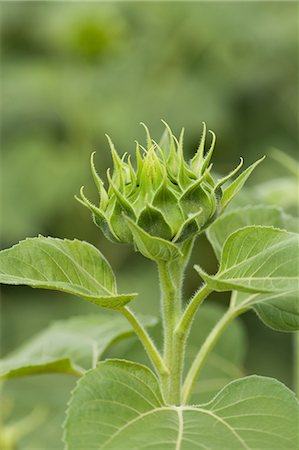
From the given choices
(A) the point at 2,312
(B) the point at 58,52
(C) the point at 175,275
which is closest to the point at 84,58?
(B) the point at 58,52

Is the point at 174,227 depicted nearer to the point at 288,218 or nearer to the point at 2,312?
the point at 288,218

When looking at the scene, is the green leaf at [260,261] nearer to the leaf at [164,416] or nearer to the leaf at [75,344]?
the leaf at [164,416]

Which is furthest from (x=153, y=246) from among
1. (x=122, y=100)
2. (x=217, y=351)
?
(x=122, y=100)

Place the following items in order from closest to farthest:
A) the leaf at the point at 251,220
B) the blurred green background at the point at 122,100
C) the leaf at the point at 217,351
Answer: the leaf at the point at 251,220 → the leaf at the point at 217,351 → the blurred green background at the point at 122,100

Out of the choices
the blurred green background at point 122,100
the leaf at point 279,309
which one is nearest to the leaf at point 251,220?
the leaf at point 279,309

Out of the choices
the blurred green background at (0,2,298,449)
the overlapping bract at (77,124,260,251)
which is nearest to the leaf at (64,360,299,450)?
the overlapping bract at (77,124,260,251)

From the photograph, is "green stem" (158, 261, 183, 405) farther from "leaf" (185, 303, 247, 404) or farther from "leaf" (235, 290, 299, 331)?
"leaf" (185, 303, 247, 404)
